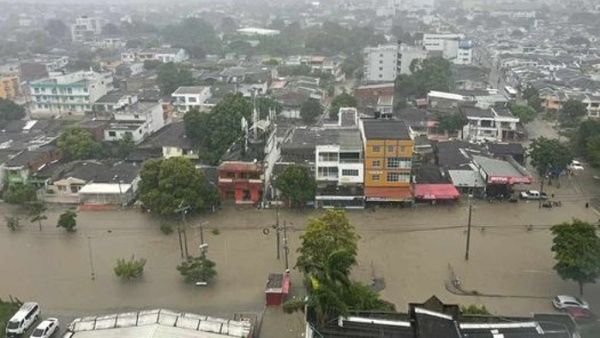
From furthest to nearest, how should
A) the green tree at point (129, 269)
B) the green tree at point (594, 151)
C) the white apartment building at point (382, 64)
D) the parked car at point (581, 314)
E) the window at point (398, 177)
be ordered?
1. the white apartment building at point (382, 64)
2. the green tree at point (594, 151)
3. the window at point (398, 177)
4. the green tree at point (129, 269)
5. the parked car at point (581, 314)

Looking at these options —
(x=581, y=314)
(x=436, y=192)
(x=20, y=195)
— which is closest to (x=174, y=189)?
(x=20, y=195)

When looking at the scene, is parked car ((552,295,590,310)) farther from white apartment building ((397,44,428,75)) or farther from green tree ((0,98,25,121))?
white apartment building ((397,44,428,75))

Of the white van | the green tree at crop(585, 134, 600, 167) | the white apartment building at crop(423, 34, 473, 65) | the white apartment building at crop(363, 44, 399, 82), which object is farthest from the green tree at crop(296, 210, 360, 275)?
the white apartment building at crop(423, 34, 473, 65)

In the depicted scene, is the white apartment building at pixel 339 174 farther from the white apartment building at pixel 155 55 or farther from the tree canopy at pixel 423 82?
the white apartment building at pixel 155 55

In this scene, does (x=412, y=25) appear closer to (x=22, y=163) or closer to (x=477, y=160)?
(x=477, y=160)

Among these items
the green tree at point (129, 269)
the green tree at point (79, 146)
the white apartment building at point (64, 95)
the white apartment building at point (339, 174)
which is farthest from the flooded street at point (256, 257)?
the white apartment building at point (64, 95)
